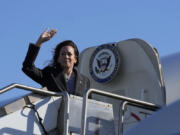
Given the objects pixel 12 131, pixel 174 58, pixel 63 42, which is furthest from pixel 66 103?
pixel 174 58

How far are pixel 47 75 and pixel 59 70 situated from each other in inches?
7.7

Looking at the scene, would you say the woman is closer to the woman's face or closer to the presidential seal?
the woman's face

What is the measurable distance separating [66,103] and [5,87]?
709 mm

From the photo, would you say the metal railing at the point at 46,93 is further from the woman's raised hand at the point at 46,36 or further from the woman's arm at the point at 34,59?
the woman's raised hand at the point at 46,36

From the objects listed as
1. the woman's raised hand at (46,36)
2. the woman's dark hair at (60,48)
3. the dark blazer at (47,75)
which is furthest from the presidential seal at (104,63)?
the woman's raised hand at (46,36)

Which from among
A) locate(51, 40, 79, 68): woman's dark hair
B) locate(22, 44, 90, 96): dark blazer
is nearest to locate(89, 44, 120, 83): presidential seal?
locate(51, 40, 79, 68): woman's dark hair

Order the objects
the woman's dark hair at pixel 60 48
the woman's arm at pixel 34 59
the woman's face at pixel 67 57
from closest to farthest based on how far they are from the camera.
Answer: the woman's arm at pixel 34 59 < the woman's face at pixel 67 57 < the woman's dark hair at pixel 60 48

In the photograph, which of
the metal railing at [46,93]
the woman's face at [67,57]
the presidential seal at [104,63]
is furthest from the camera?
the presidential seal at [104,63]

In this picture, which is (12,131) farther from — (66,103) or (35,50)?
(35,50)

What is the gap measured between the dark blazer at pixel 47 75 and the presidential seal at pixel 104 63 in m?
2.51

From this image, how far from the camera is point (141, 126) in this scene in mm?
3301

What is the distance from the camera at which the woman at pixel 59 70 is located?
5.56m

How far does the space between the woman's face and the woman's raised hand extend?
1.08 ft

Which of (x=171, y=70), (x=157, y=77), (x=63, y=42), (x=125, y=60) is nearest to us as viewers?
(x=63, y=42)
